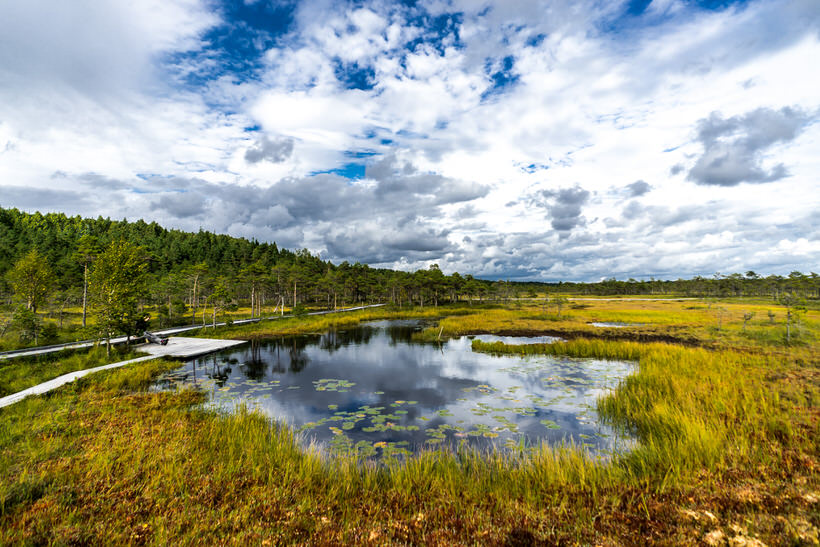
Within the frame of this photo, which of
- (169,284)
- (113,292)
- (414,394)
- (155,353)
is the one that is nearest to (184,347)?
(155,353)

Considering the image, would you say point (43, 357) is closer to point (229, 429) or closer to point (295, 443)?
point (229, 429)

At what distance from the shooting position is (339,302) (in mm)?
108750

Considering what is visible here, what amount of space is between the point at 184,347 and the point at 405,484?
2843 centimetres

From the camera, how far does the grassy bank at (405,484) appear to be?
5371 millimetres

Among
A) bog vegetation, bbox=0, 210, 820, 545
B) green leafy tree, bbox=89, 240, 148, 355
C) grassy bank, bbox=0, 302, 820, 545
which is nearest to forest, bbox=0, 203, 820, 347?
green leafy tree, bbox=89, 240, 148, 355

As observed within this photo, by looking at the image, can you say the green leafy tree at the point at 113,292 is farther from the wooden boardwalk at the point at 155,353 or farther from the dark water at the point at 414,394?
the dark water at the point at 414,394

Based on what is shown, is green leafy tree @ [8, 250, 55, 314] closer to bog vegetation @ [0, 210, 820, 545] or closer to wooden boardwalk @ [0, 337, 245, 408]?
wooden boardwalk @ [0, 337, 245, 408]

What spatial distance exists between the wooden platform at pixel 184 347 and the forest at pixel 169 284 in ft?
7.60

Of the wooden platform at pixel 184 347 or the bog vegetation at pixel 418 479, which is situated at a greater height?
the bog vegetation at pixel 418 479

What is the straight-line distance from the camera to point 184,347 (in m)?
28.4

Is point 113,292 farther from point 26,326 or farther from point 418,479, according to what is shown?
point 418,479

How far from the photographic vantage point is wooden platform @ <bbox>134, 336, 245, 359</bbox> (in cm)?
2533

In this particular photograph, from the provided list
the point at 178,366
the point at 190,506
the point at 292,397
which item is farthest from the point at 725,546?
the point at 178,366

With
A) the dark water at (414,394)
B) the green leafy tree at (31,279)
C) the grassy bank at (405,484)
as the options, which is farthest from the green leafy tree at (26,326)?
the grassy bank at (405,484)
